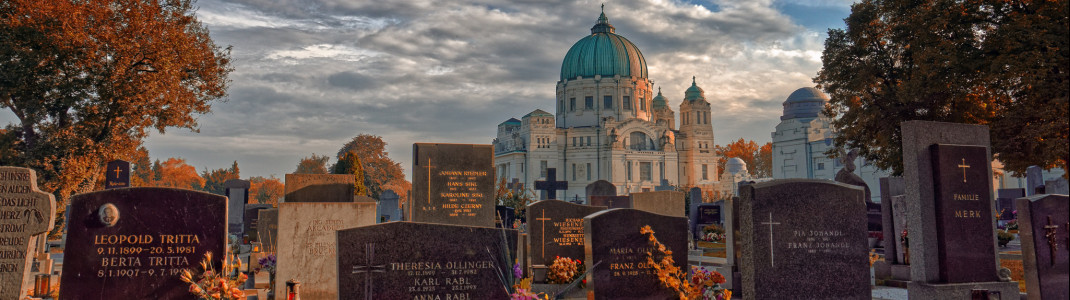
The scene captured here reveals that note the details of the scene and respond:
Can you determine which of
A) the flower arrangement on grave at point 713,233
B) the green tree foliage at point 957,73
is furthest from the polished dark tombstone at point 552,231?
the flower arrangement on grave at point 713,233

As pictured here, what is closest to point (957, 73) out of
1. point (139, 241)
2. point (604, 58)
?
point (139, 241)

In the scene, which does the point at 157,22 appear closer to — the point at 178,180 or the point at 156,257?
the point at 156,257

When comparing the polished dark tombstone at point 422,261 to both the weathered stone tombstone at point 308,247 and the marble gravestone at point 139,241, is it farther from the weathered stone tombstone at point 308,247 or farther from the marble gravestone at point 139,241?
the weathered stone tombstone at point 308,247

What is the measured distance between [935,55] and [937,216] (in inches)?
319

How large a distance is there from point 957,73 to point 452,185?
11.3 metres

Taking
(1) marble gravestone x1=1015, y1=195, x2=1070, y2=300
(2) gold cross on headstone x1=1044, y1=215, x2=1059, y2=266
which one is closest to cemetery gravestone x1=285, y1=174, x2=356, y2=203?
(1) marble gravestone x1=1015, y1=195, x2=1070, y2=300

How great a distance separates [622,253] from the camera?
782cm

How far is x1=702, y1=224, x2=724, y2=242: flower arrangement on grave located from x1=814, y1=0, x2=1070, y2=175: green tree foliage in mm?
5936

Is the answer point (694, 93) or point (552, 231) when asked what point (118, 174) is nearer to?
point (552, 231)

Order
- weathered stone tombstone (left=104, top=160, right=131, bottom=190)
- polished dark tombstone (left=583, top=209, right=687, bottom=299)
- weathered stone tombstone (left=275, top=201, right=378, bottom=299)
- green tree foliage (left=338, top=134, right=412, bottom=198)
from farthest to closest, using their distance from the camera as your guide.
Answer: green tree foliage (left=338, top=134, right=412, bottom=198)
weathered stone tombstone (left=104, top=160, right=131, bottom=190)
weathered stone tombstone (left=275, top=201, right=378, bottom=299)
polished dark tombstone (left=583, top=209, right=687, bottom=299)

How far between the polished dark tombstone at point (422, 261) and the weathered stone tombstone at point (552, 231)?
5209 mm

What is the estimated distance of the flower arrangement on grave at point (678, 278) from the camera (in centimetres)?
776

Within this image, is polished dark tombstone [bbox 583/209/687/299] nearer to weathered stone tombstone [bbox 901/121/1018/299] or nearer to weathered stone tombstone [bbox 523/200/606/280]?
weathered stone tombstone [bbox 901/121/1018/299]

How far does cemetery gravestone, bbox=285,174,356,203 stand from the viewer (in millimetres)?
11156
